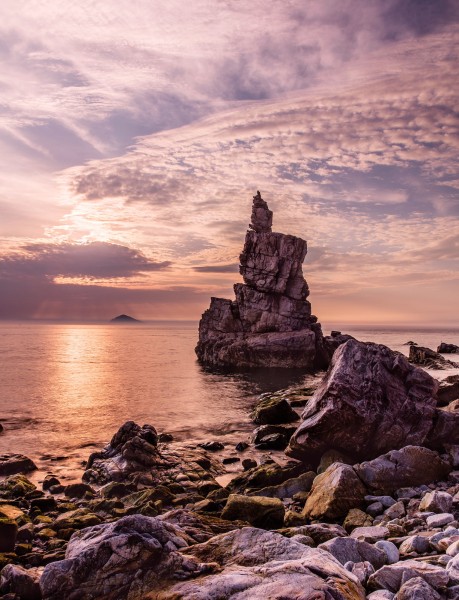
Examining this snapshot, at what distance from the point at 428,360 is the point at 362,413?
4957cm

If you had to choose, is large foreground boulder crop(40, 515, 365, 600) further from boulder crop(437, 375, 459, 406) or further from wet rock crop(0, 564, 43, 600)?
boulder crop(437, 375, 459, 406)

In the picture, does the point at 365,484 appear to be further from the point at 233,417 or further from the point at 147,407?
the point at 147,407

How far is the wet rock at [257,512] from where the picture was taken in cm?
1236

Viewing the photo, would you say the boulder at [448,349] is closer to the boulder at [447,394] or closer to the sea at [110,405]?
the sea at [110,405]

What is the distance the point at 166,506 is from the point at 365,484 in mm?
7102

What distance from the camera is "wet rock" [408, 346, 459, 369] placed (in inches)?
2260

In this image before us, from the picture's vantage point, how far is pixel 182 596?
20.2 ft

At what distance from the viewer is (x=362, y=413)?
57.5 ft

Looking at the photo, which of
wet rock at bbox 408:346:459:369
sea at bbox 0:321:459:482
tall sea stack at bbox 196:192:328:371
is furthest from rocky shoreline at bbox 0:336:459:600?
tall sea stack at bbox 196:192:328:371

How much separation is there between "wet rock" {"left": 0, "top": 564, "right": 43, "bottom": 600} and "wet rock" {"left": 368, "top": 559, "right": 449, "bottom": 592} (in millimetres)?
5890

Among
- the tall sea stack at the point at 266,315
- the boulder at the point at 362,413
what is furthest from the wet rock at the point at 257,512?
the tall sea stack at the point at 266,315

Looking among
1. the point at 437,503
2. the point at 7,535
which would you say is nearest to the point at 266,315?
the point at 437,503

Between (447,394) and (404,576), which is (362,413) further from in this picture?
(447,394)

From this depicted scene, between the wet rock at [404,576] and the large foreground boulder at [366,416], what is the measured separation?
10.2 meters
